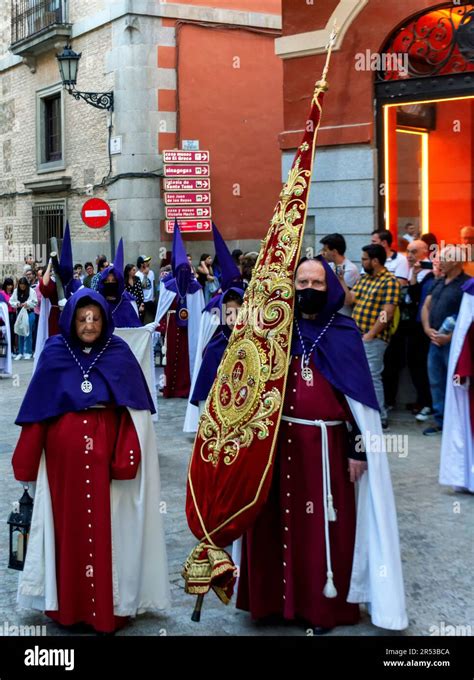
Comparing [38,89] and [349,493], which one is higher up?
[38,89]

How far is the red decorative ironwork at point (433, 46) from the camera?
38.2 ft

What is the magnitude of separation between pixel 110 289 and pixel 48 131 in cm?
1484

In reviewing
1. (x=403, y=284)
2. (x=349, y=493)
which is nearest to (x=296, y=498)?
(x=349, y=493)

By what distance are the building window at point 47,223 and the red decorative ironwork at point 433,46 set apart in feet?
37.4

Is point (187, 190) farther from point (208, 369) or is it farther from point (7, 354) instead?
point (208, 369)

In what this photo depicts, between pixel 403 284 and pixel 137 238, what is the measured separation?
9.62 meters

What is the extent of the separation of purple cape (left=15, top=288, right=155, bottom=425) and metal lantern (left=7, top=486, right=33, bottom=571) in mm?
437

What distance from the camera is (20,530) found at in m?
5.07

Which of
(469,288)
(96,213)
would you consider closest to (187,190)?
(96,213)

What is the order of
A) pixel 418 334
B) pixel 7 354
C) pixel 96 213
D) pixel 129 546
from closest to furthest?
1. pixel 129 546
2. pixel 418 334
3. pixel 7 354
4. pixel 96 213

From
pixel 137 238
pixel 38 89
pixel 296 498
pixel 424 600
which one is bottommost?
pixel 424 600

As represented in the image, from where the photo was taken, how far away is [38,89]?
23.1 meters

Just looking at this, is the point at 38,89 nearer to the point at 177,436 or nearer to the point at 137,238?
the point at 137,238

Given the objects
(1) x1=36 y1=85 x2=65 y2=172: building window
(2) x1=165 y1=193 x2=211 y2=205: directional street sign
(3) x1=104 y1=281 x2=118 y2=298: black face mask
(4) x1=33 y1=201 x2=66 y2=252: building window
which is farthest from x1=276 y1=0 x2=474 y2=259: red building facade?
(1) x1=36 y1=85 x2=65 y2=172: building window
